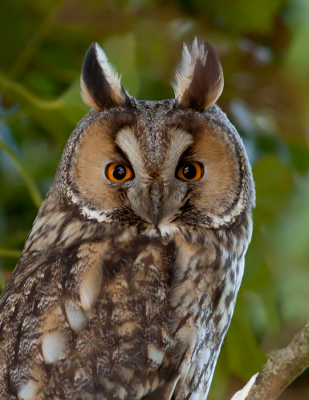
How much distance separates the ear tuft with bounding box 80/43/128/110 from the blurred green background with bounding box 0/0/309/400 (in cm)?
16

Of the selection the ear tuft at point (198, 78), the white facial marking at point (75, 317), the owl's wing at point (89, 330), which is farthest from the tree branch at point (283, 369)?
the ear tuft at point (198, 78)

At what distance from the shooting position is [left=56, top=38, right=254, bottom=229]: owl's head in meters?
1.82

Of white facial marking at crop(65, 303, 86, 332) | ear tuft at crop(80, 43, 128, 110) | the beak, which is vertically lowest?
white facial marking at crop(65, 303, 86, 332)

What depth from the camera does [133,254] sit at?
188 centimetres

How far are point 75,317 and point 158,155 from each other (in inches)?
21.5

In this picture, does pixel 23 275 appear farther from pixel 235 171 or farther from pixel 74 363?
pixel 235 171

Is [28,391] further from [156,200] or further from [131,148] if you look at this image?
[131,148]

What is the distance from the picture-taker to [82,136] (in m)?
1.93

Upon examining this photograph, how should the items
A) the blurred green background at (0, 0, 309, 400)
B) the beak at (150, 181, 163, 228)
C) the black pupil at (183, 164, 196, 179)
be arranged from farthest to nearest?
the blurred green background at (0, 0, 309, 400), the black pupil at (183, 164, 196, 179), the beak at (150, 181, 163, 228)

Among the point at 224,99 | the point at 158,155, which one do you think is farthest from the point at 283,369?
the point at 224,99

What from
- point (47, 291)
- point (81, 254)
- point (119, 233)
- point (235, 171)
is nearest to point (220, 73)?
point (235, 171)

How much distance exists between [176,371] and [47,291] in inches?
18.7

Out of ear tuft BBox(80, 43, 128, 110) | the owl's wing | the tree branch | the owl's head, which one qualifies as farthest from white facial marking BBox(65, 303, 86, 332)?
ear tuft BBox(80, 43, 128, 110)

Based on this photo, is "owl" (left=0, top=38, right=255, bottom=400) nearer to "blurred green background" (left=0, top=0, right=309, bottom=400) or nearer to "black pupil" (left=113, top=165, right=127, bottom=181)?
"black pupil" (left=113, top=165, right=127, bottom=181)
